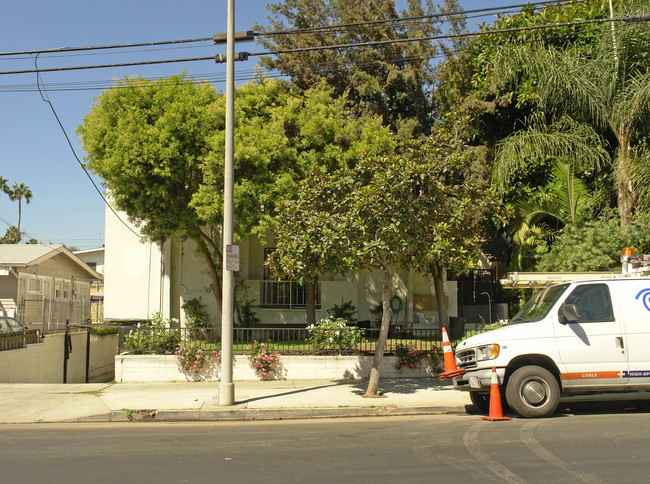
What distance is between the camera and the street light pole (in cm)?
1027

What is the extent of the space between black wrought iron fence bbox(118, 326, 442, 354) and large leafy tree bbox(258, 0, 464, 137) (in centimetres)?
655

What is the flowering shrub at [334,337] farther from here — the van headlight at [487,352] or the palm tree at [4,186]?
the palm tree at [4,186]

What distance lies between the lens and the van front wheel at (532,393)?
8.66m

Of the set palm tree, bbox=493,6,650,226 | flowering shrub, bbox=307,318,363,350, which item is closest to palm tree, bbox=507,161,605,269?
palm tree, bbox=493,6,650,226

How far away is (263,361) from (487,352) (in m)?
5.86

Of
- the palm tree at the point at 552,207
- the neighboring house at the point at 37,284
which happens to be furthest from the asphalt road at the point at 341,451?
the neighboring house at the point at 37,284

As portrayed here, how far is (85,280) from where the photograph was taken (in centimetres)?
3375

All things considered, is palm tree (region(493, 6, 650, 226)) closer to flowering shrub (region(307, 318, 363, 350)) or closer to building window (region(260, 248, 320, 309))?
flowering shrub (region(307, 318, 363, 350))

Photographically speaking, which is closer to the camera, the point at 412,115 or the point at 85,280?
the point at 412,115

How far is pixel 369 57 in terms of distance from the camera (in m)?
17.1

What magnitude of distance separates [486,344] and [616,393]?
2.18 m

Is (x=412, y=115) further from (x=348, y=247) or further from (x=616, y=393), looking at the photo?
(x=616, y=393)

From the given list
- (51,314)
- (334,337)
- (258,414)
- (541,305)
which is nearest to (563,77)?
(541,305)

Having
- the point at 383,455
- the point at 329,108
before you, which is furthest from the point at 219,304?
the point at 383,455
